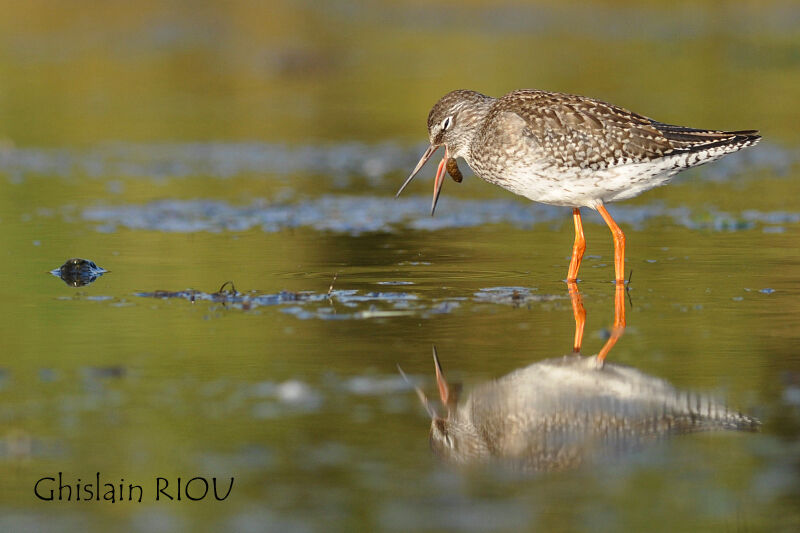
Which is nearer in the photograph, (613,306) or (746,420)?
(746,420)

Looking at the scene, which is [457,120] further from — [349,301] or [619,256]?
[349,301]

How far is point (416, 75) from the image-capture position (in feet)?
89.4

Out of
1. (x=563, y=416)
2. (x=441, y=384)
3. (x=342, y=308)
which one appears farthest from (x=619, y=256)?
(x=563, y=416)

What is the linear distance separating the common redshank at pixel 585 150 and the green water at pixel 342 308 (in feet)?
2.19

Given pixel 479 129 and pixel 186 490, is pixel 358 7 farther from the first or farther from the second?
pixel 186 490

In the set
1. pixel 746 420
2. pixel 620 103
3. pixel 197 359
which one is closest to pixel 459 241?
pixel 197 359

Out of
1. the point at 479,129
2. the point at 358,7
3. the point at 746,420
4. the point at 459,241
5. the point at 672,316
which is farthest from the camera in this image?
the point at 358,7

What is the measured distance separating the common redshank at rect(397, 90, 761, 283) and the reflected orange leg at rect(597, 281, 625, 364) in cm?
39

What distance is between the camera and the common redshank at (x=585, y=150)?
10.3 meters

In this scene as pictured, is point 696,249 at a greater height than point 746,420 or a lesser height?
greater

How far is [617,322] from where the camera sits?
8.70 meters

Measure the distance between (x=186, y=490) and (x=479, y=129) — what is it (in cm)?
596

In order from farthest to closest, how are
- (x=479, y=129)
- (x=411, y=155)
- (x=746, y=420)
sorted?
1. (x=411, y=155)
2. (x=479, y=129)
3. (x=746, y=420)

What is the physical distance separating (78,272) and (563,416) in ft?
17.2
